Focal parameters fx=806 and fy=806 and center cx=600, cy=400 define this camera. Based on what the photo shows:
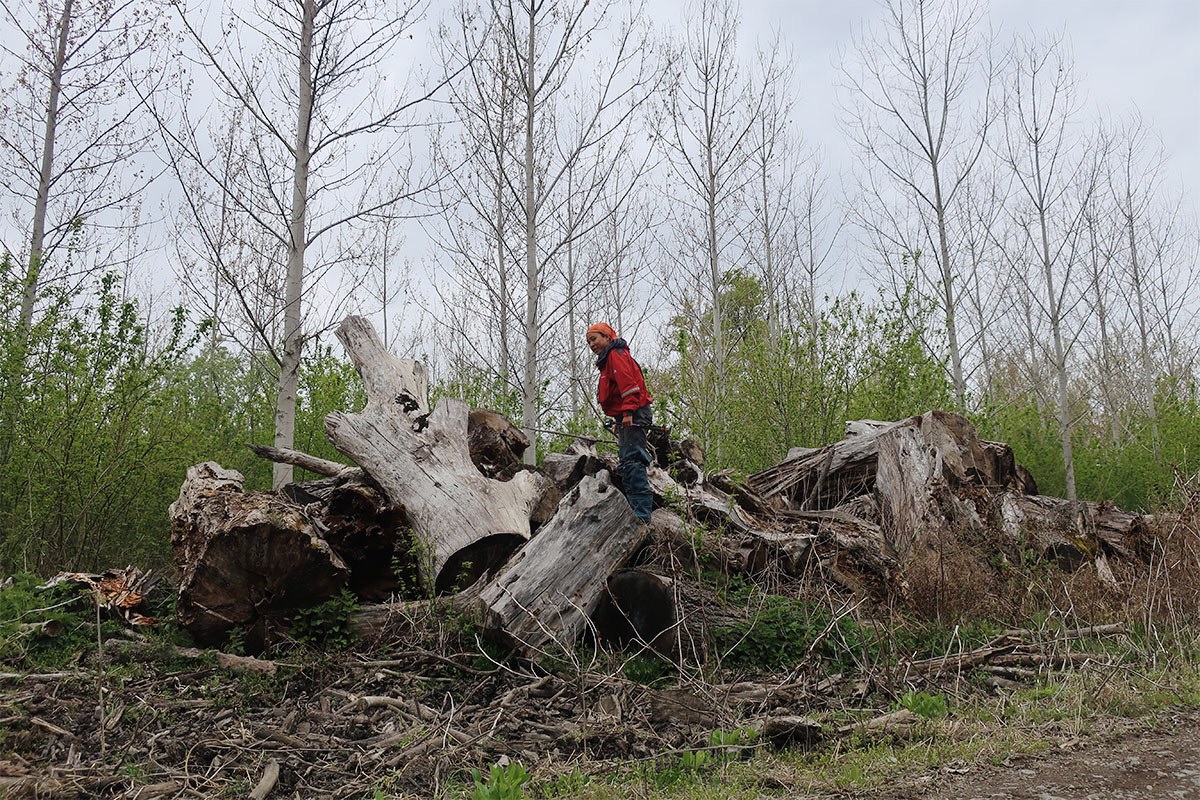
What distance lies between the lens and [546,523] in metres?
5.94

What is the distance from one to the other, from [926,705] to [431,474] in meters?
3.77

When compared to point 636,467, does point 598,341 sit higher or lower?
higher

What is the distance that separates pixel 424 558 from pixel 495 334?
41.4 feet

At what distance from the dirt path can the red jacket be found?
12.6 feet

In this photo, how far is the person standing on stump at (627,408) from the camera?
662cm

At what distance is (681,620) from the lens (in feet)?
16.8

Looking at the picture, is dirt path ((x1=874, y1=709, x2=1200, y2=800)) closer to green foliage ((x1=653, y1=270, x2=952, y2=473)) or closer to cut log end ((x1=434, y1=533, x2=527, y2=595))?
cut log end ((x1=434, y1=533, x2=527, y2=595))

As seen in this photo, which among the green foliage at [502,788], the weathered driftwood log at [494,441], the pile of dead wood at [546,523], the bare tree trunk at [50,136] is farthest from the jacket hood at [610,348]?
the bare tree trunk at [50,136]

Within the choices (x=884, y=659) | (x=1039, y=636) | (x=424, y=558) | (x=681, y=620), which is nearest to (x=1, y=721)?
(x=424, y=558)

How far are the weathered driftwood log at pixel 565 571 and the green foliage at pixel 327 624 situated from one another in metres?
0.98

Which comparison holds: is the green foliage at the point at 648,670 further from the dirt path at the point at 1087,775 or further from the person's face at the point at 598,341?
the person's face at the point at 598,341

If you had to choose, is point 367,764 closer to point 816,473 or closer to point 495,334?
point 816,473

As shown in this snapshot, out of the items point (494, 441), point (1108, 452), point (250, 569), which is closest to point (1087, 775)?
point (250, 569)

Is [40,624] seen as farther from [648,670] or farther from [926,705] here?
[926,705]
